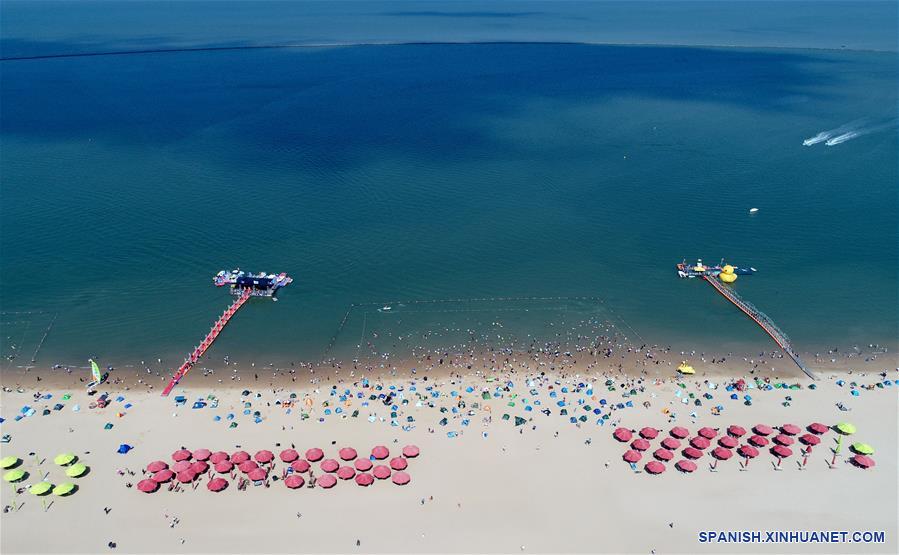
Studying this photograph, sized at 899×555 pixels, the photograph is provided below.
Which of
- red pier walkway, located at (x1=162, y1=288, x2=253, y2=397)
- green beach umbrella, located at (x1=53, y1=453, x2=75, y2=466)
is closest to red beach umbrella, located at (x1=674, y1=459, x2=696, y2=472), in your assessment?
red pier walkway, located at (x1=162, y1=288, x2=253, y2=397)

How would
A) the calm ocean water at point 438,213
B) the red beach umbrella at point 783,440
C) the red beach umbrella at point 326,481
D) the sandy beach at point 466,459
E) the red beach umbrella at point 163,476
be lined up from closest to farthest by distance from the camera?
the sandy beach at point 466,459 → the red beach umbrella at point 326,481 → the red beach umbrella at point 163,476 → the red beach umbrella at point 783,440 → the calm ocean water at point 438,213

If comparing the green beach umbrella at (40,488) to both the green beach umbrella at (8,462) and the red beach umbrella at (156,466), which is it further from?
the red beach umbrella at (156,466)

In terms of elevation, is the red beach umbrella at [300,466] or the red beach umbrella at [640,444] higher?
the red beach umbrella at [640,444]

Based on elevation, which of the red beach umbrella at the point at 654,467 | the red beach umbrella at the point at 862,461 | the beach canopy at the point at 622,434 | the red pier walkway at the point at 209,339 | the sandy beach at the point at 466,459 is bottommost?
the red pier walkway at the point at 209,339

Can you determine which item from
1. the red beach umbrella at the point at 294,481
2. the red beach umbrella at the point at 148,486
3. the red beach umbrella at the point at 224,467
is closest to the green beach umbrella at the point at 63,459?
the red beach umbrella at the point at 148,486

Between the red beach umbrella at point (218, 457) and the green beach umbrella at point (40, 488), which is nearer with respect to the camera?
the green beach umbrella at point (40, 488)

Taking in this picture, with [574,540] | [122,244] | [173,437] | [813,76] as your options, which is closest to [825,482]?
[574,540]
